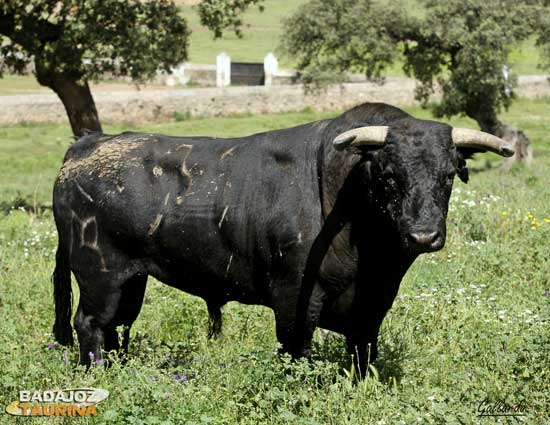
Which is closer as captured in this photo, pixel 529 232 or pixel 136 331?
pixel 136 331

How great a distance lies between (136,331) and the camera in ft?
25.2

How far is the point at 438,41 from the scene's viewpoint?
23.8 m

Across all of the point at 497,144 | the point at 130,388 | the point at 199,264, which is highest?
the point at 497,144

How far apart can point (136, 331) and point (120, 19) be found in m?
9.27

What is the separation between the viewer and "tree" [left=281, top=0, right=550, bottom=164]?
75.3 feet

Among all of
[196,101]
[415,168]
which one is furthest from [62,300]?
[196,101]

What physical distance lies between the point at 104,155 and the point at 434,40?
18110mm

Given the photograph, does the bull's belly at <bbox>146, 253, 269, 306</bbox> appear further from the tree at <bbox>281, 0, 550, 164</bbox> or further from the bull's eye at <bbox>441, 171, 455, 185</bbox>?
the tree at <bbox>281, 0, 550, 164</bbox>

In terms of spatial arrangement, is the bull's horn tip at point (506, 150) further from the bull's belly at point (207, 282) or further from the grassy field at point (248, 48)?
the grassy field at point (248, 48)

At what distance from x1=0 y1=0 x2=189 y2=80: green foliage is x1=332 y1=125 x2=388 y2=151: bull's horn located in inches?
404

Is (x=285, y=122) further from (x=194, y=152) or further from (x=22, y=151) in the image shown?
(x=194, y=152)

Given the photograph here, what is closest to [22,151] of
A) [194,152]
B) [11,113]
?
[11,113]

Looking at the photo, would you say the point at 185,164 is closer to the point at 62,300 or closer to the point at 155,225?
the point at 155,225

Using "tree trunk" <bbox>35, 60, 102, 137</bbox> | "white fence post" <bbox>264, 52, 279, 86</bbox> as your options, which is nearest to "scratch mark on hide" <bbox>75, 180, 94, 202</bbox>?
"tree trunk" <bbox>35, 60, 102, 137</bbox>
